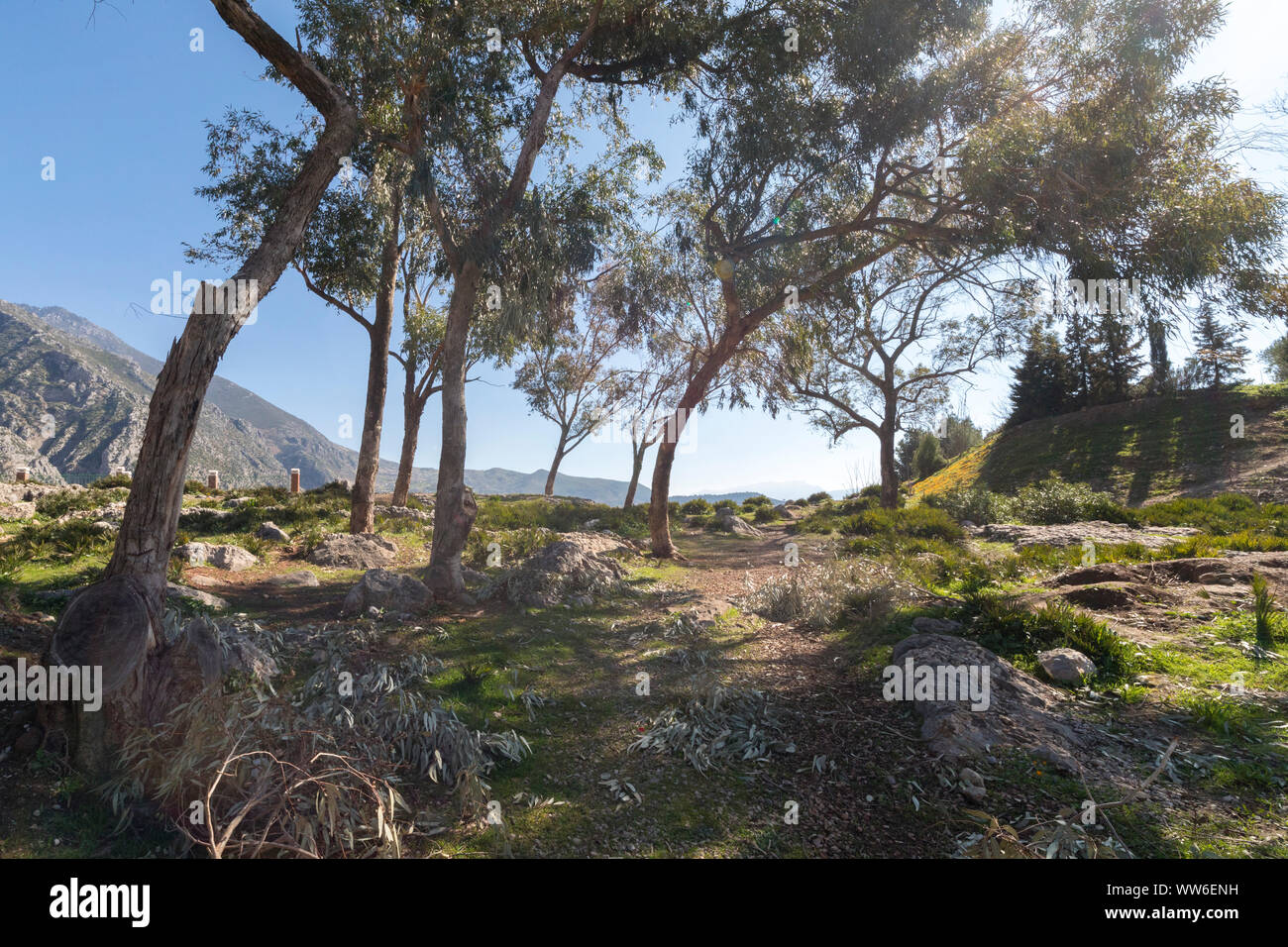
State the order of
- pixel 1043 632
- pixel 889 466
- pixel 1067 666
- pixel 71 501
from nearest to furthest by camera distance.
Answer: pixel 1067 666 < pixel 1043 632 < pixel 71 501 < pixel 889 466

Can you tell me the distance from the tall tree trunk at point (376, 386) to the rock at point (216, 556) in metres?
3.73

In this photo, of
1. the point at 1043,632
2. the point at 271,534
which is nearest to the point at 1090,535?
→ the point at 1043,632

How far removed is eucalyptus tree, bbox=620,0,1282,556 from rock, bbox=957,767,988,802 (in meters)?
8.36

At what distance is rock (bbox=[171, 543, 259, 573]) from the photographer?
9.62m

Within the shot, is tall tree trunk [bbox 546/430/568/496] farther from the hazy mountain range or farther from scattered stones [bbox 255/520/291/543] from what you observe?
the hazy mountain range

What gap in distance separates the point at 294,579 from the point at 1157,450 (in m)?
29.4

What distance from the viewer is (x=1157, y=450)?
22.0 meters

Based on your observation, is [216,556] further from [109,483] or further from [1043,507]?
[1043,507]

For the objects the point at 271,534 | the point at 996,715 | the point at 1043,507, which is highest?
the point at 1043,507

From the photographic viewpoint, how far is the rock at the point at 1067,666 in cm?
532

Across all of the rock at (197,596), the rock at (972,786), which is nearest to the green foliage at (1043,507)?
the rock at (972,786)

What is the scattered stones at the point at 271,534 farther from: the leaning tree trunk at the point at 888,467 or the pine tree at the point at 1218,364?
the pine tree at the point at 1218,364
